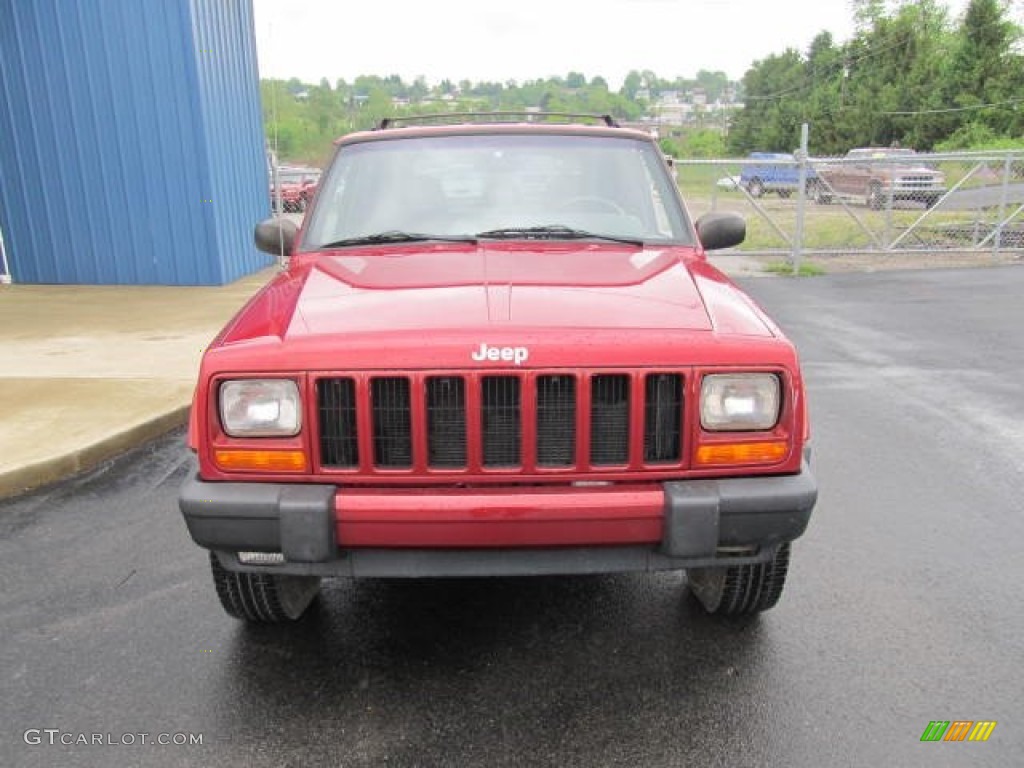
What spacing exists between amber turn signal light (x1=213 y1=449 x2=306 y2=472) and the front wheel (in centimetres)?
132

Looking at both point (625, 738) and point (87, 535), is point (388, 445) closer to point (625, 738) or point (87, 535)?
point (625, 738)

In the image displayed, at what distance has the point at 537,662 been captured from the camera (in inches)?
115

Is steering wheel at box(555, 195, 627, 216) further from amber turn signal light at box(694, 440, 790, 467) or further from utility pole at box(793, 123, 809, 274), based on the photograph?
utility pole at box(793, 123, 809, 274)

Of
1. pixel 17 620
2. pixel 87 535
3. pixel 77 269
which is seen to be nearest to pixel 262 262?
pixel 77 269

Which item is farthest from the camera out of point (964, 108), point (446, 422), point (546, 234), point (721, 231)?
point (964, 108)

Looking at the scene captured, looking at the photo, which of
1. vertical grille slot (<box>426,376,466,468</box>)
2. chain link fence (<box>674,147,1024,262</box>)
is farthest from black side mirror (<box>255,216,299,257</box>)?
chain link fence (<box>674,147,1024,262</box>)

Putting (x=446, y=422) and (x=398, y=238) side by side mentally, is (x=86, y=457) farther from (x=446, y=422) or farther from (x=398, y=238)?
(x=446, y=422)

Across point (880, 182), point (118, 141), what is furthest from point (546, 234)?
point (880, 182)

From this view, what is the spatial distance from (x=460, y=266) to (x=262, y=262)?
9.62 m

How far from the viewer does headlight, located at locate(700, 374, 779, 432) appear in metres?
2.49

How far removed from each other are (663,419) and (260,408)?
1.20 m

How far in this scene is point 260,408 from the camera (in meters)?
2.50

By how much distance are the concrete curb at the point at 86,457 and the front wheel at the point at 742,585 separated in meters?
3.46

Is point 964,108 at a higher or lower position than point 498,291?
higher
